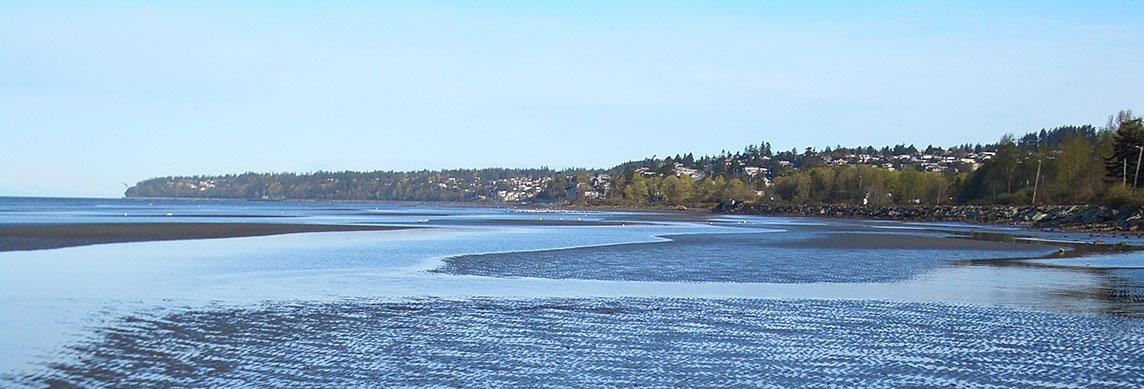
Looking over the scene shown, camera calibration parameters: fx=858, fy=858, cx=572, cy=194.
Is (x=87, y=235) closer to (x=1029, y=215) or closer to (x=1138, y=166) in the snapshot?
(x=1029, y=215)

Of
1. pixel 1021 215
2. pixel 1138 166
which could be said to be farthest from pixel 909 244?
pixel 1138 166

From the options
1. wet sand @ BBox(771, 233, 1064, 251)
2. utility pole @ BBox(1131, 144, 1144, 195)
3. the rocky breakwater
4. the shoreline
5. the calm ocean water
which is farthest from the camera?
utility pole @ BBox(1131, 144, 1144, 195)

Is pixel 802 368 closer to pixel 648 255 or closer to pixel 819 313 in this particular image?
pixel 819 313

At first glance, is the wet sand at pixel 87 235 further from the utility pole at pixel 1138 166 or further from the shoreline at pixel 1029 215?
the utility pole at pixel 1138 166

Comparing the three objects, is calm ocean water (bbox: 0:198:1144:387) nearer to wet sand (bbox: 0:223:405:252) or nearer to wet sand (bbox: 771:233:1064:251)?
wet sand (bbox: 0:223:405:252)

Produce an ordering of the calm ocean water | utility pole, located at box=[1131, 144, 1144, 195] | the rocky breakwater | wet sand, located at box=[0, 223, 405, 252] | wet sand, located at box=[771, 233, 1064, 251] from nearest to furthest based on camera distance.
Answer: the calm ocean water
wet sand, located at box=[0, 223, 405, 252]
wet sand, located at box=[771, 233, 1064, 251]
the rocky breakwater
utility pole, located at box=[1131, 144, 1144, 195]

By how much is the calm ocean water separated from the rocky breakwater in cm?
3402

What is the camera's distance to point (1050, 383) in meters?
10.6

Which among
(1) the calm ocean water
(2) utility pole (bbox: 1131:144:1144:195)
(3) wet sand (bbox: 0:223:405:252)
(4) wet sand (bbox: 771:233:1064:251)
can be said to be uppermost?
(2) utility pole (bbox: 1131:144:1144:195)

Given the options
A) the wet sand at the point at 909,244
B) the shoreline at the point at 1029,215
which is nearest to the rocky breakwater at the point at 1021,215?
the shoreline at the point at 1029,215

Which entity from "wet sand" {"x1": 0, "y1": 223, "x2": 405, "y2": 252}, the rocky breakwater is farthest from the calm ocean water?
the rocky breakwater

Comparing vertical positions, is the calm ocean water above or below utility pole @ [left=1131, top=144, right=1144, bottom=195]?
below

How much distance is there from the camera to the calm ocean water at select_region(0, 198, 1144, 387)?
36.1ft

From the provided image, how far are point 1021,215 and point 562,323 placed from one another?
70.5 m
